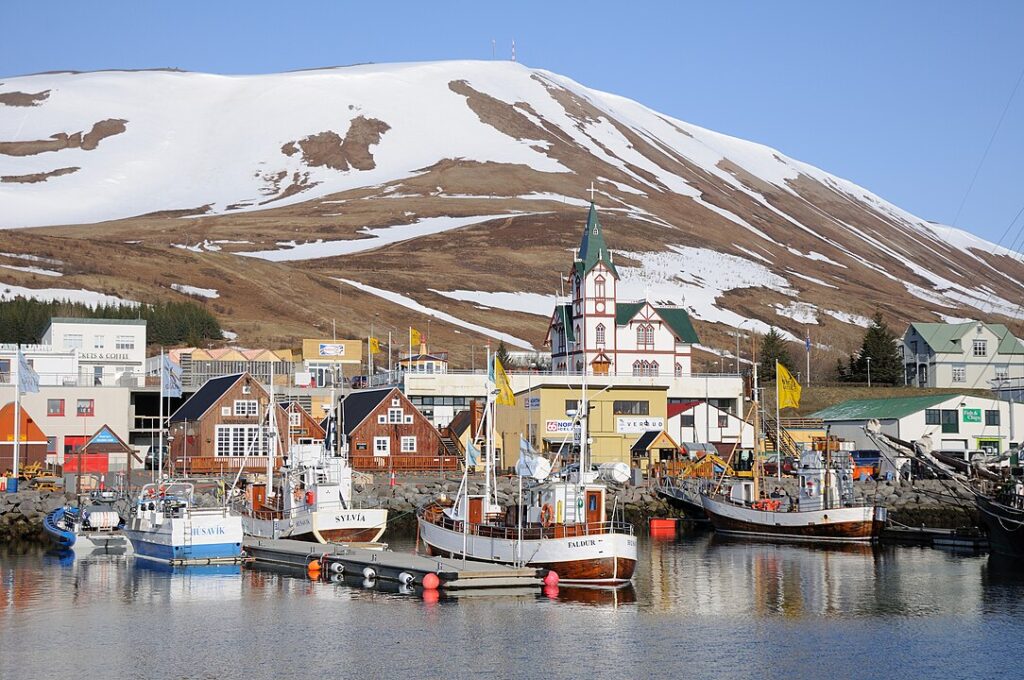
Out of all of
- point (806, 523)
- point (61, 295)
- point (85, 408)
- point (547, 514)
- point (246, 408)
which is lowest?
point (806, 523)

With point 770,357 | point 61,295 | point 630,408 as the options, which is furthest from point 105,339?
point 770,357

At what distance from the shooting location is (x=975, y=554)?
6300 cm

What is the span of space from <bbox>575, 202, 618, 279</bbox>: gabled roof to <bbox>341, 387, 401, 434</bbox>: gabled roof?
40917 mm

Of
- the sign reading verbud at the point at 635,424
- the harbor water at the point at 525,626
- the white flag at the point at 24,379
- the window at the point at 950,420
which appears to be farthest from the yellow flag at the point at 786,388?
the white flag at the point at 24,379

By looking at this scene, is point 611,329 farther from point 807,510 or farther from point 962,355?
point 807,510

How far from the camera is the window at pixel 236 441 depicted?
88.2 m

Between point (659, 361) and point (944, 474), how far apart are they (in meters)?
68.2

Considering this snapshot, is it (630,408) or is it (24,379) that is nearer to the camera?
(24,379)

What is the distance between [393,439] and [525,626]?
163ft

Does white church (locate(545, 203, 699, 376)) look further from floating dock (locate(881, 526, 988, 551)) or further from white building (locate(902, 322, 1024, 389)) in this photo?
floating dock (locate(881, 526, 988, 551))

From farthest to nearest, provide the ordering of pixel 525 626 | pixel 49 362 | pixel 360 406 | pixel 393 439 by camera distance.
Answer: pixel 49 362 < pixel 360 406 < pixel 393 439 < pixel 525 626

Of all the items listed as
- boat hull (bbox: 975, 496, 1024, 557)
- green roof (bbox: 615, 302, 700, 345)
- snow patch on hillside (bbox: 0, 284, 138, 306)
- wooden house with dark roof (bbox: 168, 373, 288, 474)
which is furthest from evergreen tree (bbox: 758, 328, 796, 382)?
snow patch on hillside (bbox: 0, 284, 138, 306)

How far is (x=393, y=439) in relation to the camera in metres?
91.9

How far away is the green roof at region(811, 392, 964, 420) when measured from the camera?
101m
